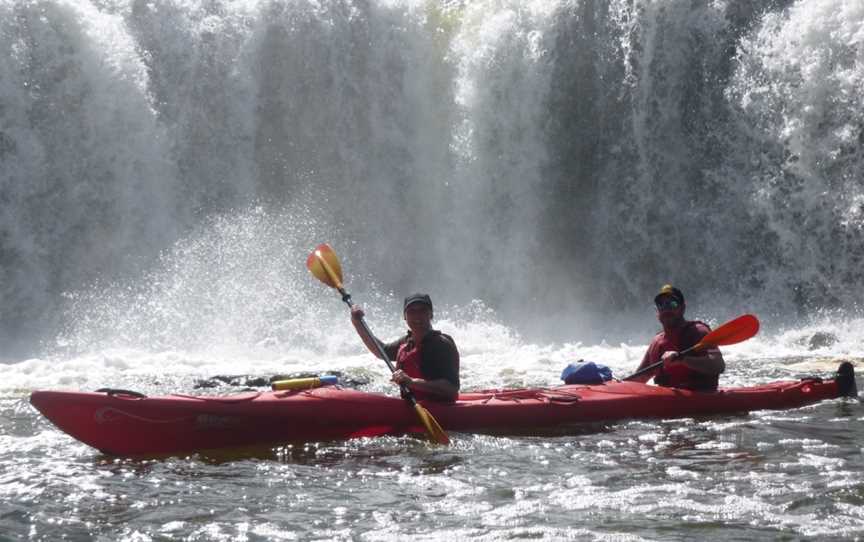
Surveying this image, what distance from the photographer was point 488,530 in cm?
498

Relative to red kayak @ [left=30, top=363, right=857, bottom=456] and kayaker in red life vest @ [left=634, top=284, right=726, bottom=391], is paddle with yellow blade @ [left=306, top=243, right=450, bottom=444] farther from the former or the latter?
kayaker in red life vest @ [left=634, top=284, right=726, bottom=391]

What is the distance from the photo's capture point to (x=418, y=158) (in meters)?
17.4

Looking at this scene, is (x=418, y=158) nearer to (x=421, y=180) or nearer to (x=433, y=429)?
(x=421, y=180)

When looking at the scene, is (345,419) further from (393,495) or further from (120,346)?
(120,346)

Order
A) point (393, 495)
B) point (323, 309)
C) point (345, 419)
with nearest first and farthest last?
point (393, 495) < point (345, 419) < point (323, 309)

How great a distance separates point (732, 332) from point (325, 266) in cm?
308

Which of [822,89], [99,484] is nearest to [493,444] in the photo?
[99,484]

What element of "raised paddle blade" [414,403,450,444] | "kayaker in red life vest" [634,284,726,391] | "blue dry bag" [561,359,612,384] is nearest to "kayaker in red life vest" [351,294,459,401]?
"raised paddle blade" [414,403,450,444]

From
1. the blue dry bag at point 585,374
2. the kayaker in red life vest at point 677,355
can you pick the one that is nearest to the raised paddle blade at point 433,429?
the blue dry bag at point 585,374

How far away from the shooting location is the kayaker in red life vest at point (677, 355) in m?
7.68

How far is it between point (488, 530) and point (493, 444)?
185 centimetres

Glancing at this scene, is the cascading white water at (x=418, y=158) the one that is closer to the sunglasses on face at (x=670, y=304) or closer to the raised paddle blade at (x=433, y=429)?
the sunglasses on face at (x=670, y=304)

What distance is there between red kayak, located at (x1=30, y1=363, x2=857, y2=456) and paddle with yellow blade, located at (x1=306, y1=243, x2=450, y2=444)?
0.11m

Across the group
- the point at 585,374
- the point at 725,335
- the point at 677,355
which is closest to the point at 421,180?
the point at 585,374
